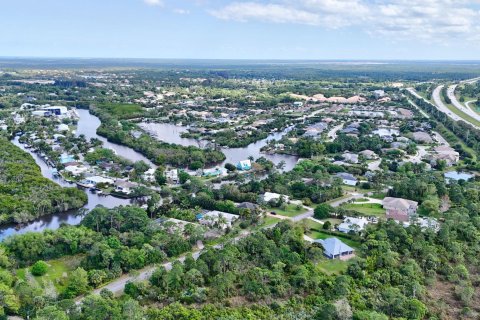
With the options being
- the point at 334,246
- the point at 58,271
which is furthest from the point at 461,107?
the point at 58,271

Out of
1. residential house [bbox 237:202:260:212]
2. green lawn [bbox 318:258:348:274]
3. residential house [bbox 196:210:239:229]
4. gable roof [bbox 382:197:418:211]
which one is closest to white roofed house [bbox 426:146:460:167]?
gable roof [bbox 382:197:418:211]

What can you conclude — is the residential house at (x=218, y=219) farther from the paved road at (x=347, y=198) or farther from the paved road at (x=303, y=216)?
the paved road at (x=347, y=198)

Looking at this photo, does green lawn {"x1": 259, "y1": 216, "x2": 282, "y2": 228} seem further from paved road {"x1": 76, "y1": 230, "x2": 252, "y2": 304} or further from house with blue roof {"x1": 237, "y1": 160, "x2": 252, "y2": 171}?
house with blue roof {"x1": 237, "y1": 160, "x2": 252, "y2": 171}

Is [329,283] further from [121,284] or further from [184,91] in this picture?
[184,91]

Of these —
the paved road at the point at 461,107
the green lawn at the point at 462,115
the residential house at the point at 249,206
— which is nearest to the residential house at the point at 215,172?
the residential house at the point at 249,206

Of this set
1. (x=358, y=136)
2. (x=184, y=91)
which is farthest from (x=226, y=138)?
(x=184, y=91)
